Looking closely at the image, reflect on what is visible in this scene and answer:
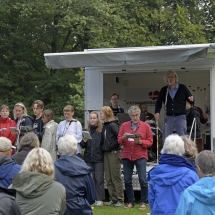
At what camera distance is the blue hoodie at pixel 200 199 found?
12.0 ft

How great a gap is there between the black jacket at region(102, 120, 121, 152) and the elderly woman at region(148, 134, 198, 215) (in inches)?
153

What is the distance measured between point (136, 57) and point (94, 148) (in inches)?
72.7

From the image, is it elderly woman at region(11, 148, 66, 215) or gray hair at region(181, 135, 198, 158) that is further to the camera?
gray hair at region(181, 135, 198, 158)

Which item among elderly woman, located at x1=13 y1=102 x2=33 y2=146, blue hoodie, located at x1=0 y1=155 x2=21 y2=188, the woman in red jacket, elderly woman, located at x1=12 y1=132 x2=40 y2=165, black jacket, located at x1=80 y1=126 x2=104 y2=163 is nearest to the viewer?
blue hoodie, located at x1=0 y1=155 x2=21 y2=188

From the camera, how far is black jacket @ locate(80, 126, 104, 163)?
9.12 meters

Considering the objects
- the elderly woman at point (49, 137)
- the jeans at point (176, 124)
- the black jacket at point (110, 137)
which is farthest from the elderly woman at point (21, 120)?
the jeans at point (176, 124)

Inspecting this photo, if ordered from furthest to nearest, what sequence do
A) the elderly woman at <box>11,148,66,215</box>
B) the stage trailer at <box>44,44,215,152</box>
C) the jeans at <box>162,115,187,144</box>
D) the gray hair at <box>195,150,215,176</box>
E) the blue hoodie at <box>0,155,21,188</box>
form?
the jeans at <box>162,115,187,144</box>
the stage trailer at <box>44,44,215,152</box>
the blue hoodie at <box>0,155,21,188</box>
the elderly woman at <box>11,148,66,215</box>
the gray hair at <box>195,150,215,176</box>

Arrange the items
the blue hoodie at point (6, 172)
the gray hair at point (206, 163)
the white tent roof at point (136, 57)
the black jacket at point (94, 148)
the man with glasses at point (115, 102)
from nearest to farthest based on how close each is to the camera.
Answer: the gray hair at point (206, 163)
the blue hoodie at point (6, 172)
the white tent roof at point (136, 57)
the black jacket at point (94, 148)
the man with glasses at point (115, 102)

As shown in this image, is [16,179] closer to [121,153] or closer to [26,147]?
[26,147]

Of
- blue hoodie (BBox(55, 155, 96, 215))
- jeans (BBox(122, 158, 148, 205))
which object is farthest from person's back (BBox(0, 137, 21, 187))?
jeans (BBox(122, 158, 148, 205))

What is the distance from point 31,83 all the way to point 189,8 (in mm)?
10729

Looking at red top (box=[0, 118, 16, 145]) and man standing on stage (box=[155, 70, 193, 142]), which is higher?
man standing on stage (box=[155, 70, 193, 142])

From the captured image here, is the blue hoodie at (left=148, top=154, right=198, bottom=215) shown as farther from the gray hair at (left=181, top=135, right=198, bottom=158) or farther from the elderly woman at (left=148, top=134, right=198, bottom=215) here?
the gray hair at (left=181, top=135, right=198, bottom=158)

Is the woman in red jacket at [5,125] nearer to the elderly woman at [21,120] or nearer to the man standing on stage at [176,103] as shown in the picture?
the elderly woman at [21,120]
